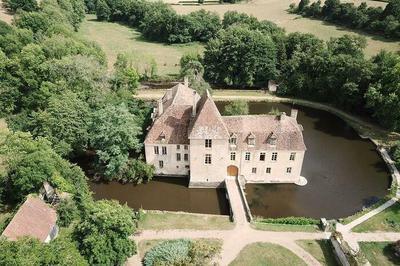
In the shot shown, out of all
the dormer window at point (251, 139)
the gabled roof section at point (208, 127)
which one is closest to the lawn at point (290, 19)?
the dormer window at point (251, 139)

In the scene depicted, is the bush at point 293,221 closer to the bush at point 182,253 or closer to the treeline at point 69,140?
the bush at point 182,253

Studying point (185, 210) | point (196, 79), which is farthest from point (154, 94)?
point (185, 210)

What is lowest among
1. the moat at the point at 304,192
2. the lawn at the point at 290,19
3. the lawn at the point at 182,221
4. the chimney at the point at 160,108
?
the moat at the point at 304,192

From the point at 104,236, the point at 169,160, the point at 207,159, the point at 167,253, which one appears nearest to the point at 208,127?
the point at 207,159

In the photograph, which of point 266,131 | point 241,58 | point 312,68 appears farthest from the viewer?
point 241,58

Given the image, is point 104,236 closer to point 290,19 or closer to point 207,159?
point 207,159
